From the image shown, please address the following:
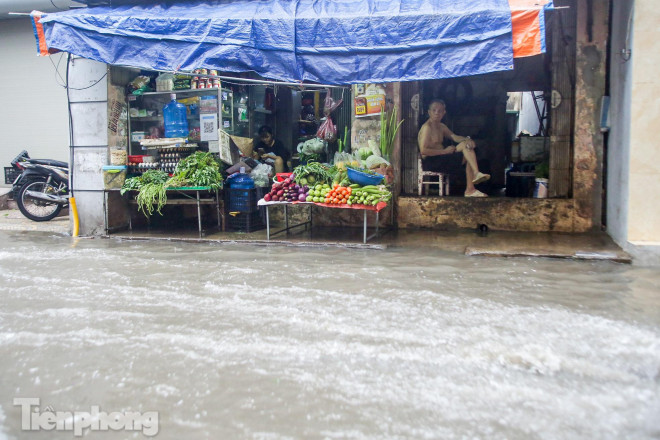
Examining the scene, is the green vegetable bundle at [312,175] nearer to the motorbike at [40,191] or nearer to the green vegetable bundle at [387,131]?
the green vegetable bundle at [387,131]

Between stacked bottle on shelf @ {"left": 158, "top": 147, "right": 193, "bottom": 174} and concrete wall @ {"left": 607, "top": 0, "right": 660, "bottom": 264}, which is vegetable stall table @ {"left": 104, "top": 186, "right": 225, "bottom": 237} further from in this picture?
concrete wall @ {"left": 607, "top": 0, "right": 660, "bottom": 264}

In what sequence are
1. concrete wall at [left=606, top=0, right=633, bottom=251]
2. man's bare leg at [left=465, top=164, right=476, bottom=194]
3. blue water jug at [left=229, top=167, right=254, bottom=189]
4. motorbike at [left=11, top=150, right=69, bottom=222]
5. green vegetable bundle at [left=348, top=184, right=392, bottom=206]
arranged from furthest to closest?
motorbike at [left=11, top=150, right=69, bottom=222] < man's bare leg at [left=465, top=164, right=476, bottom=194] < blue water jug at [left=229, top=167, right=254, bottom=189] < green vegetable bundle at [left=348, top=184, right=392, bottom=206] < concrete wall at [left=606, top=0, right=633, bottom=251]

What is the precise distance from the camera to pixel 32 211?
10.7 metres

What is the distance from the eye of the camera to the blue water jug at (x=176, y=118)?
9258mm

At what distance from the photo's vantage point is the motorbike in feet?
34.1

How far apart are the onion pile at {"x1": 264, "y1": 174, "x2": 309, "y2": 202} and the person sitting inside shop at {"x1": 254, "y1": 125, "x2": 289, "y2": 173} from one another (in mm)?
1916

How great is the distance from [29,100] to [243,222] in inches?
295

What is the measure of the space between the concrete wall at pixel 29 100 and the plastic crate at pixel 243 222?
5933 mm

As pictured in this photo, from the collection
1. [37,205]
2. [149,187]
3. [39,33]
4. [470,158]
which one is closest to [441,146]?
[470,158]

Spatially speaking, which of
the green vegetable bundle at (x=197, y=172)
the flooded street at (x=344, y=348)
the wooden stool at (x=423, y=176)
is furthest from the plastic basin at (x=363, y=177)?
the green vegetable bundle at (x=197, y=172)

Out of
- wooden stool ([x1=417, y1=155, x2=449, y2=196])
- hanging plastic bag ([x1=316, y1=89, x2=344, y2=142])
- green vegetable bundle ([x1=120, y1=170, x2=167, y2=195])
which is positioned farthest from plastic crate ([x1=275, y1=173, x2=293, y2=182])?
wooden stool ([x1=417, y1=155, x2=449, y2=196])

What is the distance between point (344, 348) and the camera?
149 inches

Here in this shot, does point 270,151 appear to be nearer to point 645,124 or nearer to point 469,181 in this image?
point 469,181

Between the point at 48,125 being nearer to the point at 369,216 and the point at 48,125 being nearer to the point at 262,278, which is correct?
the point at 369,216
